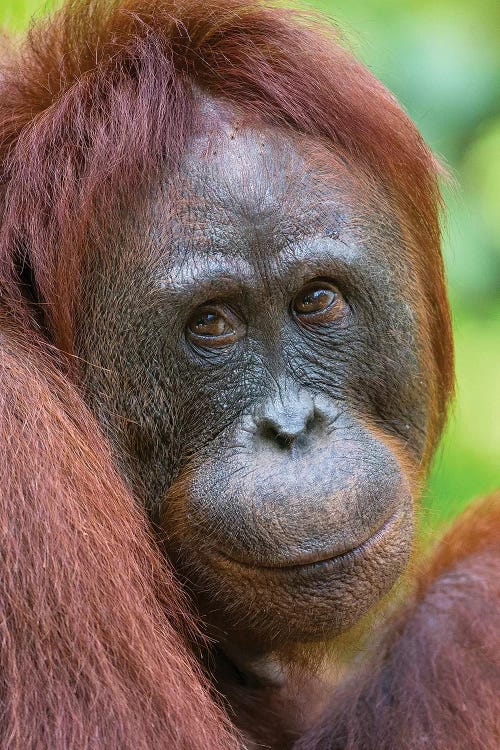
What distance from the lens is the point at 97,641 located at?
2049mm

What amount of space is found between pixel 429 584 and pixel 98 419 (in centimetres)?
109

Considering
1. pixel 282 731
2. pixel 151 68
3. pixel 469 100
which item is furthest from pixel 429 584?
pixel 469 100

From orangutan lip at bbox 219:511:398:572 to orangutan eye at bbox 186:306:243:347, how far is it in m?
0.47

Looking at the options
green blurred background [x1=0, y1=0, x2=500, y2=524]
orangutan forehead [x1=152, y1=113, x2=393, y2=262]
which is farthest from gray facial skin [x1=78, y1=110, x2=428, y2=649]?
green blurred background [x1=0, y1=0, x2=500, y2=524]

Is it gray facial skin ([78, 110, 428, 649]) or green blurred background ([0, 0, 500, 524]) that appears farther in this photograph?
green blurred background ([0, 0, 500, 524])

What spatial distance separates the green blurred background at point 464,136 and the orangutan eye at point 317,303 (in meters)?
1.34

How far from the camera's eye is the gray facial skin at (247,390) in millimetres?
2340

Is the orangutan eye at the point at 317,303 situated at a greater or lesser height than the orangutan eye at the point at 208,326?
greater

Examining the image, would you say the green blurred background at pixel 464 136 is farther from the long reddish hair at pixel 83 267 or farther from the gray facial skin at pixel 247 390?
the gray facial skin at pixel 247 390

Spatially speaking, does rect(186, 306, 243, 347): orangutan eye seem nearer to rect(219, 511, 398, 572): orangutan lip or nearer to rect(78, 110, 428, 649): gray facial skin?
rect(78, 110, 428, 649): gray facial skin

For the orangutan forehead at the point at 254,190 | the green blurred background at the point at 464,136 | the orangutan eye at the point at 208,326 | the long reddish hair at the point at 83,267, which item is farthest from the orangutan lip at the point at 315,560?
the green blurred background at the point at 464,136

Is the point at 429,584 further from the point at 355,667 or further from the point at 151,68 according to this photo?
the point at 151,68

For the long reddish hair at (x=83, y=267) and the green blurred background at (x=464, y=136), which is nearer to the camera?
the long reddish hair at (x=83, y=267)

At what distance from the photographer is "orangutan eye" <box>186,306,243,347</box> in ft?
7.93
